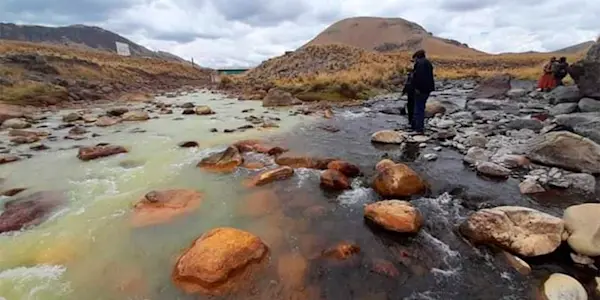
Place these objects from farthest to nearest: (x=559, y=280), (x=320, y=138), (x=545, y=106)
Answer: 1. (x=545, y=106)
2. (x=320, y=138)
3. (x=559, y=280)

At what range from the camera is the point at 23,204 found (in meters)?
7.37

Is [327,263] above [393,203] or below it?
below

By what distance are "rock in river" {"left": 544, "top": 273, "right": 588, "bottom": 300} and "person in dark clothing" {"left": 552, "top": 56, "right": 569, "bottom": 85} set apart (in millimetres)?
19542

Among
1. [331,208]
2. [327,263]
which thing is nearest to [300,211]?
[331,208]

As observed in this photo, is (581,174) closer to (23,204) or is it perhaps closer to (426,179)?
(426,179)

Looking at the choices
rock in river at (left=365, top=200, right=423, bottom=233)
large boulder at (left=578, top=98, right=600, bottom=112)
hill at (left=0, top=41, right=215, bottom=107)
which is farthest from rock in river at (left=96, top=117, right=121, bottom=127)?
large boulder at (left=578, top=98, right=600, bottom=112)

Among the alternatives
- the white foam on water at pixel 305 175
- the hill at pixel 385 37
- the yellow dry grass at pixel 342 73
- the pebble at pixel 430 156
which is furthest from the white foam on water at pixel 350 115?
the hill at pixel 385 37

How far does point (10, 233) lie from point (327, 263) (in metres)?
5.70

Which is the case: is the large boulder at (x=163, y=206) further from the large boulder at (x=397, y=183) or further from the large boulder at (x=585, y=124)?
the large boulder at (x=585, y=124)

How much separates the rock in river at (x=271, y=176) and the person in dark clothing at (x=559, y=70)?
18916 millimetres

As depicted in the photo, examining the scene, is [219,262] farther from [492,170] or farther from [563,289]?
[492,170]

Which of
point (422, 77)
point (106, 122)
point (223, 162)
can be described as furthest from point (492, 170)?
point (106, 122)

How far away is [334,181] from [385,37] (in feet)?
529

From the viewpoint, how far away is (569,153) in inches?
322
